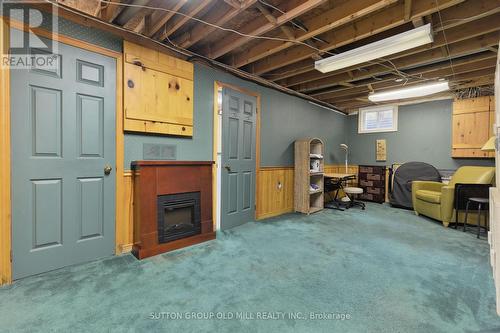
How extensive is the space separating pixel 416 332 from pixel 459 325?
33 centimetres

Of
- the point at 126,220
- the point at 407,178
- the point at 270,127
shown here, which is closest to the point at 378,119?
the point at 407,178

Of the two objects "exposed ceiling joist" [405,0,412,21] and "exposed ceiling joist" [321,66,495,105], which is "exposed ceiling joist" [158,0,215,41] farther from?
"exposed ceiling joist" [321,66,495,105]

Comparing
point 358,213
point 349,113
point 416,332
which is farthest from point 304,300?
point 349,113

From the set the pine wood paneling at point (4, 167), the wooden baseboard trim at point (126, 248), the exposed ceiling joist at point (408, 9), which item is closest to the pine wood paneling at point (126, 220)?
the wooden baseboard trim at point (126, 248)

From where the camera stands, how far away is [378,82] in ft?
13.7

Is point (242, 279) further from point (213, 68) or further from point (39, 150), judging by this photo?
point (213, 68)

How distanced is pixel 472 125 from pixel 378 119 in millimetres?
1814

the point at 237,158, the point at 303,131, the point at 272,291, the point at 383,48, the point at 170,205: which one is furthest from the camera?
the point at 303,131

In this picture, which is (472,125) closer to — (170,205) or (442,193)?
(442,193)

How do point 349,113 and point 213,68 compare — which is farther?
point 349,113

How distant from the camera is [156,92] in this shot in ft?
8.86

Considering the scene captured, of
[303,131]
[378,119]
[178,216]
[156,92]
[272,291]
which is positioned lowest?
[272,291]

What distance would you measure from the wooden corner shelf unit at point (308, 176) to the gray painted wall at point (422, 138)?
2.10m

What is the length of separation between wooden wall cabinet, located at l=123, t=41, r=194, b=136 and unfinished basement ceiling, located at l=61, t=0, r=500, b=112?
26 centimetres
